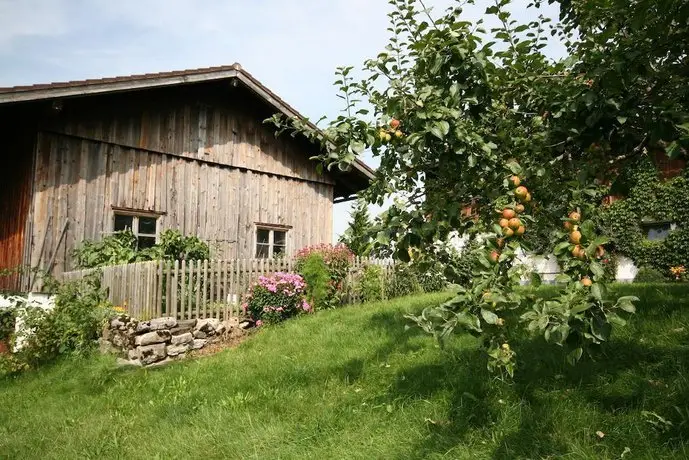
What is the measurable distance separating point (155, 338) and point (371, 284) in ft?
15.7

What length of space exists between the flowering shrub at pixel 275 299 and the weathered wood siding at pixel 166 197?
2860 mm

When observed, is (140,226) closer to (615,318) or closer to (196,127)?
(196,127)

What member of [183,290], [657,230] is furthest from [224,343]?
[657,230]

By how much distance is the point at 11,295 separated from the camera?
905 centimetres

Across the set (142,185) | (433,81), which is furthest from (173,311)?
(433,81)

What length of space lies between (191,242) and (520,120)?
9059 millimetres

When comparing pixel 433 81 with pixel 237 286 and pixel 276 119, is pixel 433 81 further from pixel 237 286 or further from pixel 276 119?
pixel 237 286

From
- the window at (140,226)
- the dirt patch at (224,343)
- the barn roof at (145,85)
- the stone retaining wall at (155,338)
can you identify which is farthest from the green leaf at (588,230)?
the window at (140,226)

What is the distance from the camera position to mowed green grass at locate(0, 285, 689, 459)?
3.29 meters

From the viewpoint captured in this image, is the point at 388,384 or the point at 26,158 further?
the point at 26,158

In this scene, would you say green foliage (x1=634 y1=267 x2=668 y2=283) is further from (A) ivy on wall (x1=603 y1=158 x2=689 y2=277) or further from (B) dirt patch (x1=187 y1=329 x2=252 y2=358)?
(B) dirt patch (x1=187 y1=329 x2=252 y2=358)

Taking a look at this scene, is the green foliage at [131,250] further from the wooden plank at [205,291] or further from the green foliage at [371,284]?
the green foliage at [371,284]

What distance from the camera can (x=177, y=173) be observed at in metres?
11.6

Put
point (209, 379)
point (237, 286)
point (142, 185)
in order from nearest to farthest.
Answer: point (209, 379) → point (237, 286) → point (142, 185)
